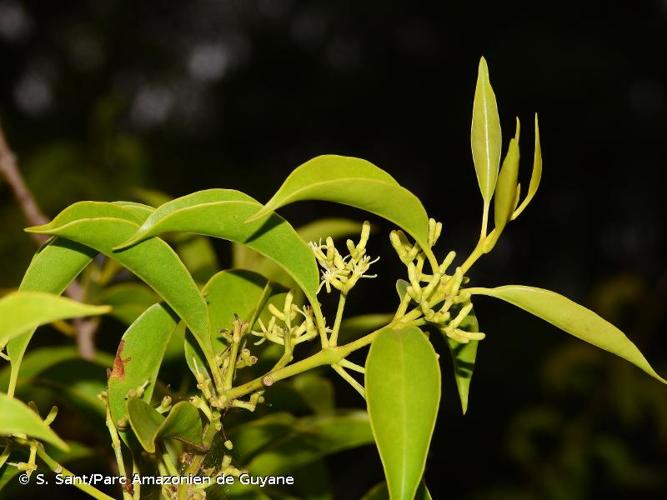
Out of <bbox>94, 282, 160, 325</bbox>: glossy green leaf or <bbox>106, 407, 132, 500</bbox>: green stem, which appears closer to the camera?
<bbox>106, 407, 132, 500</bbox>: green stem

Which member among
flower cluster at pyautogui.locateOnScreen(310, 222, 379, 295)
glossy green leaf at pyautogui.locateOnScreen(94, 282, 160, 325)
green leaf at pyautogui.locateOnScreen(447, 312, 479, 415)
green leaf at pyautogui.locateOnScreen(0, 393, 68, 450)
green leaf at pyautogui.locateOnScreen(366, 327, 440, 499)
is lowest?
glossy green leaf at pyautogui.locateOnScreen(94, 282, 160, 325)

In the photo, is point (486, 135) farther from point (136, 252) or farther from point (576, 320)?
point (136, 252)

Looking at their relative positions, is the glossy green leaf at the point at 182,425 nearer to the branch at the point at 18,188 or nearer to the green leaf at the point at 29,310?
the green leaf at the point at 29,310

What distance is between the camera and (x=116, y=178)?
183 centimetres

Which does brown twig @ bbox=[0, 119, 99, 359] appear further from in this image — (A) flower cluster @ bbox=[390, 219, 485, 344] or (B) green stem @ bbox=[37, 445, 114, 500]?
(A) flower cluster @ bbox=[390, 219, 485, 344]

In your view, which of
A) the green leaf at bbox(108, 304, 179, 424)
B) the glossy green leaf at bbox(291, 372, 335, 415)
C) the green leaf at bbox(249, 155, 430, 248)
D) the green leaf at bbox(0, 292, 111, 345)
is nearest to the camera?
the green leaf at bbox(0, 292, 111, 345)

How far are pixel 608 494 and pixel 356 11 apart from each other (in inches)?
82.8

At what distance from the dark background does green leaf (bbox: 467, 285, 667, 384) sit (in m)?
2.01

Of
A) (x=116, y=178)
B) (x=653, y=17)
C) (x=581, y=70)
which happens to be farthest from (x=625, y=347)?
(x=653, y=17)

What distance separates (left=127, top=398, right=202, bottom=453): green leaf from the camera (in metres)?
0.54

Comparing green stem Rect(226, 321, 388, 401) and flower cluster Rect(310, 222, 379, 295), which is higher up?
flower cluster Rect(310, 222, 379, 295)

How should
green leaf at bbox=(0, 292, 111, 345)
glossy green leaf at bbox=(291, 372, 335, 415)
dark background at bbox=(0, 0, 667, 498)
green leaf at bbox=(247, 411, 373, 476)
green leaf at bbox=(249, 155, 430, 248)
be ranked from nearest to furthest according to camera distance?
green leaf at bbox=(0, 292, 111, 345)
green leaf at bbox=(249, 155, 430, 248)
green leaf at bbox=(247, 411, 373, 476)
glossy green leaf at bbox=(291, 372, 335, 415)
dark background at bbox=(0, 0, 667, 498)

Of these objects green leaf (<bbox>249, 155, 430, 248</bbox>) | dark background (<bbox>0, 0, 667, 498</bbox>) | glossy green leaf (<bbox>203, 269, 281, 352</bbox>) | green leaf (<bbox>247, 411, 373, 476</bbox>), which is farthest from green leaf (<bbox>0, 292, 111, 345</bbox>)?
dark background (<bbox>0, 0, 667, 498</bbox>)

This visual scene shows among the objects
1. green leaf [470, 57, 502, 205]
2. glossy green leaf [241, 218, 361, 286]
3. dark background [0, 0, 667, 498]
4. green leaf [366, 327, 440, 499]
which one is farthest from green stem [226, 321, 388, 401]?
dark background [0, 0, 667, 498]
